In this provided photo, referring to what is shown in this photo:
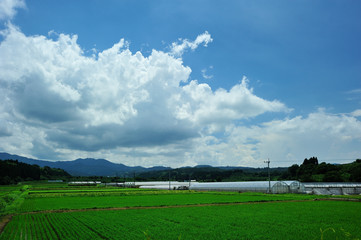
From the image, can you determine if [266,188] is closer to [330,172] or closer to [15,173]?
[330,172]

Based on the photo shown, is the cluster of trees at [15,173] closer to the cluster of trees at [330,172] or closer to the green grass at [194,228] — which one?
the green grass at [194,228]

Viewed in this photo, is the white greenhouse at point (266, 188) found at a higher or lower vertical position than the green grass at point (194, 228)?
lower

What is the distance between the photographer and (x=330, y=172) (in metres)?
90.2

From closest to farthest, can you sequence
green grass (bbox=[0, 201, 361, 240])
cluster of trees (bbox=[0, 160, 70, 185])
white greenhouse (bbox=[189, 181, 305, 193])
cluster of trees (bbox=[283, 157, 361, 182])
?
green grass (bbox=[0, 201, 361, 240]) → white greenhouse (bbox=[189, 181, 305, 193]) → cluster of trees (bbox=[283, 157, 361, 182]) → cluster of trees (bbox=[0, 160, 70, 185])

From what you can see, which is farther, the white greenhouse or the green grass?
the white greenhouse

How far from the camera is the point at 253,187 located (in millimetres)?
76250

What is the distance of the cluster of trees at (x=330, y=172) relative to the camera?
8731cm

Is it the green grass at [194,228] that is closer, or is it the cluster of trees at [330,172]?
the green grass at [194,228]

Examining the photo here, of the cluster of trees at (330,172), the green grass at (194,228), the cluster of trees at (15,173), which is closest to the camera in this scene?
the green grass at (194,228)

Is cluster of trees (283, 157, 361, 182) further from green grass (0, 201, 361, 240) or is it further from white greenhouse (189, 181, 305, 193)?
green grass (0, 201, 361, 240)

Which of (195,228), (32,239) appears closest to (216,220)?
(195,228)

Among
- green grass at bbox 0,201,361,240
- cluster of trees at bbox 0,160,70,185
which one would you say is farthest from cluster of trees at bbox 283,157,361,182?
cluster of trees at bbox 0,160,70,185

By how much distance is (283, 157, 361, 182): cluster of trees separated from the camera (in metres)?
87.3

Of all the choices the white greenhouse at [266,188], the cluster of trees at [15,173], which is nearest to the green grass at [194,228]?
the white greenhouse at [266,188]
